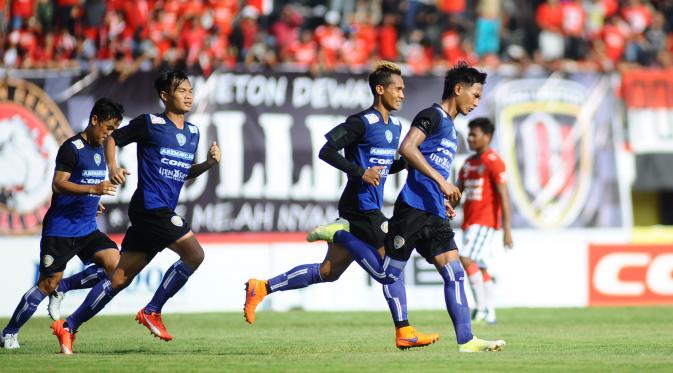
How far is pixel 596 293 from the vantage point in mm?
20188

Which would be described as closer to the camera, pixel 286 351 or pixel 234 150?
pixel 286 351

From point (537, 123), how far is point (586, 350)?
388 inches

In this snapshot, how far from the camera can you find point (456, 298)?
35.2 feet

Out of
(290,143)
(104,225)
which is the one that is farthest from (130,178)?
(290,143)

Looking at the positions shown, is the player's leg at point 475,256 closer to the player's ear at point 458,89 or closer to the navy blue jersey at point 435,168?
the navy blue jersey at point 435,168

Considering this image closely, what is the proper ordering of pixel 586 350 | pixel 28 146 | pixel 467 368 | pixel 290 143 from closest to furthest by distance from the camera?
1. pixel 467 368
2. pixel 586 350
3. pixel 28 146
4. pixel 290 143

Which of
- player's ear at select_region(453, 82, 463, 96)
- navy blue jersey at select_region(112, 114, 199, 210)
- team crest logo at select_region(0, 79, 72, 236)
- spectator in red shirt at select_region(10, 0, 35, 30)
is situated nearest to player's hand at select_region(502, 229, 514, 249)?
player's ear at select_region(453, 82, 463, 96)

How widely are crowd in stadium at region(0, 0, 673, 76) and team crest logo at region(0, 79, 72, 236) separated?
57cm

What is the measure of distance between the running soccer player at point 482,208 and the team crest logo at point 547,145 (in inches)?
175

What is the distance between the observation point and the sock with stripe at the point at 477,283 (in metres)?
15.8

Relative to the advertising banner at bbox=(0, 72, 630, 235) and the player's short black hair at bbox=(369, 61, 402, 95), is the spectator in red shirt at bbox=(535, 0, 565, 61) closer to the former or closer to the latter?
the advertising banner at bbox=(0, 72, 630, 235)

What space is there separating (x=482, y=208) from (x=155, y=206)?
5974 mm

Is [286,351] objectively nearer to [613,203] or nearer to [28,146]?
[28,146]

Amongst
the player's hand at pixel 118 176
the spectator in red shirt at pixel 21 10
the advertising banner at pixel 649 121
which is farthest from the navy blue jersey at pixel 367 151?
the spectator in red shirt at pixel 21 10
